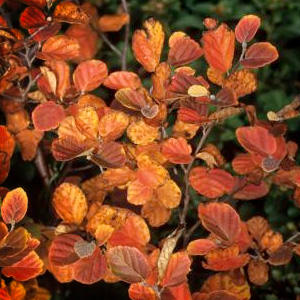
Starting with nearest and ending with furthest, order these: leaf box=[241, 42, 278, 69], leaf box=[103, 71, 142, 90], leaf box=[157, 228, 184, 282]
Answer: leaf box=[157, 228, 184, 282] → leaf box=[241, 42, 278, 69] → leaf box=[103, 71, 142, 90]

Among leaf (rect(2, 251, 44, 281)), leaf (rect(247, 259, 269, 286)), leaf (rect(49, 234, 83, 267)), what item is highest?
leaf (rect(49, 234, 83, 267))

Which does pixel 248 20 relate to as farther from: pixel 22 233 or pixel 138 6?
pixel 138 6

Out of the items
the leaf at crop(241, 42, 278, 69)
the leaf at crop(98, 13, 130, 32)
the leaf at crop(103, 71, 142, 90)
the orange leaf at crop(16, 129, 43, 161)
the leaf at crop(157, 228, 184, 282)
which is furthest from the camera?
the leaf at crop(98, 13, 130, 32)

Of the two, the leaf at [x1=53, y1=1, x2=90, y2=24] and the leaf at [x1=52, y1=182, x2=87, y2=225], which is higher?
the leaf at [x1=53, y1=1, x2=90, y2=24]

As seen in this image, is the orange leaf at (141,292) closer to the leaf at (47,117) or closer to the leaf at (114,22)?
the leaf at (47,117)

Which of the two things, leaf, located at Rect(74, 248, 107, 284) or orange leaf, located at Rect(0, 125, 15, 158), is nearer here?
leaf, located at Rect(74, 248, 107, 284)

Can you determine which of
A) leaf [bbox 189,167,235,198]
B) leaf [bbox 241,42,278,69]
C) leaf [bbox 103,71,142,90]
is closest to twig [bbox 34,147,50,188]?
leaf [bbox 103,71,142,90]

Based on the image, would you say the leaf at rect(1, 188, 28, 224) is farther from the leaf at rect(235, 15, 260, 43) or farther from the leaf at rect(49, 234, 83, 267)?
the leaf at rect(235, 15, 260, 43)

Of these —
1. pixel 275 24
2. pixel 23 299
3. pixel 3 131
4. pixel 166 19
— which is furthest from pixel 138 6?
pixel 23 299

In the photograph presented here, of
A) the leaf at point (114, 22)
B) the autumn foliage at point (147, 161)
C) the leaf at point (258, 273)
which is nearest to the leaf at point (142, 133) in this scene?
the autumn foliage at point (147, 161)
